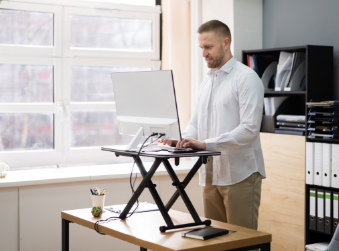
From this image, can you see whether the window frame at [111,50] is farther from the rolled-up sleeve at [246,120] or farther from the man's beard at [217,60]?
the rolled-up sleeve at [246,120]

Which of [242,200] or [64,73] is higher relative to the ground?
[64,73]

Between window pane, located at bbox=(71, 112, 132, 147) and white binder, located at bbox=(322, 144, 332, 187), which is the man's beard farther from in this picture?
window pane, located at bbox=(71, 112, 132, 147)

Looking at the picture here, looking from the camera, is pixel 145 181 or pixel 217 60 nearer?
pixel 145 181

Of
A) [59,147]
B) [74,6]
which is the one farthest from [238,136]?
[74,6]

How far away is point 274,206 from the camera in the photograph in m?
3.05

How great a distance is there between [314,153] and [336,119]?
27 cm

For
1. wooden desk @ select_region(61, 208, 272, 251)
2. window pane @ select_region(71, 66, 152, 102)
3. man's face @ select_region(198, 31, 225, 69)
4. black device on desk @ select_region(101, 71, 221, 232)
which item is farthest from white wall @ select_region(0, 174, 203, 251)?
man's face @ select_region(198, 31, 225, 69)

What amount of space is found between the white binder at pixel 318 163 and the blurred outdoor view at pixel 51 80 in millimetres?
1680

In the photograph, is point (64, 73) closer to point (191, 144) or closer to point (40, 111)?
point (40, 111)

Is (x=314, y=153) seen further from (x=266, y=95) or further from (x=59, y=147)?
(x=59, y=147)

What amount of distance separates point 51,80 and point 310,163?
2.14 metres

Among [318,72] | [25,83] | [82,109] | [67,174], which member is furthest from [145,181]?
[25,83]

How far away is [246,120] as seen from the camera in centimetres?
195

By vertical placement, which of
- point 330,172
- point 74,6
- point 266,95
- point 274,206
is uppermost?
point 74,6
